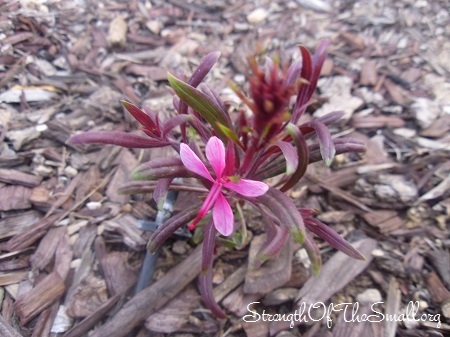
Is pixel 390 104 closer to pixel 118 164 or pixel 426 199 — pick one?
pixel 426 199

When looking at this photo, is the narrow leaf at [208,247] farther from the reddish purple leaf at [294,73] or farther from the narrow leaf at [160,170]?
the reddish purple leaf at [294,73]

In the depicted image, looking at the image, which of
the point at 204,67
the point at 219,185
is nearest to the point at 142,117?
the point at 204,67

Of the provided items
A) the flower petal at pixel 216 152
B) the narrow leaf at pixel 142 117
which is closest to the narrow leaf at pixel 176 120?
the narrow leaf at pixel 142 117

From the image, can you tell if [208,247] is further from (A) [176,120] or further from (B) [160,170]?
(A) [176,120]

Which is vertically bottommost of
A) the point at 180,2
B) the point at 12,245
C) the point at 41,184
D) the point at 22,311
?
the point at 22,311

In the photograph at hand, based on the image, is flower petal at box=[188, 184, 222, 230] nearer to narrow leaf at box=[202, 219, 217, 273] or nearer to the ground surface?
narrow leaf at box=[202, 219, 217, 273]

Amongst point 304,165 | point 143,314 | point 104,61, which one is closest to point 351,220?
point 304,165
